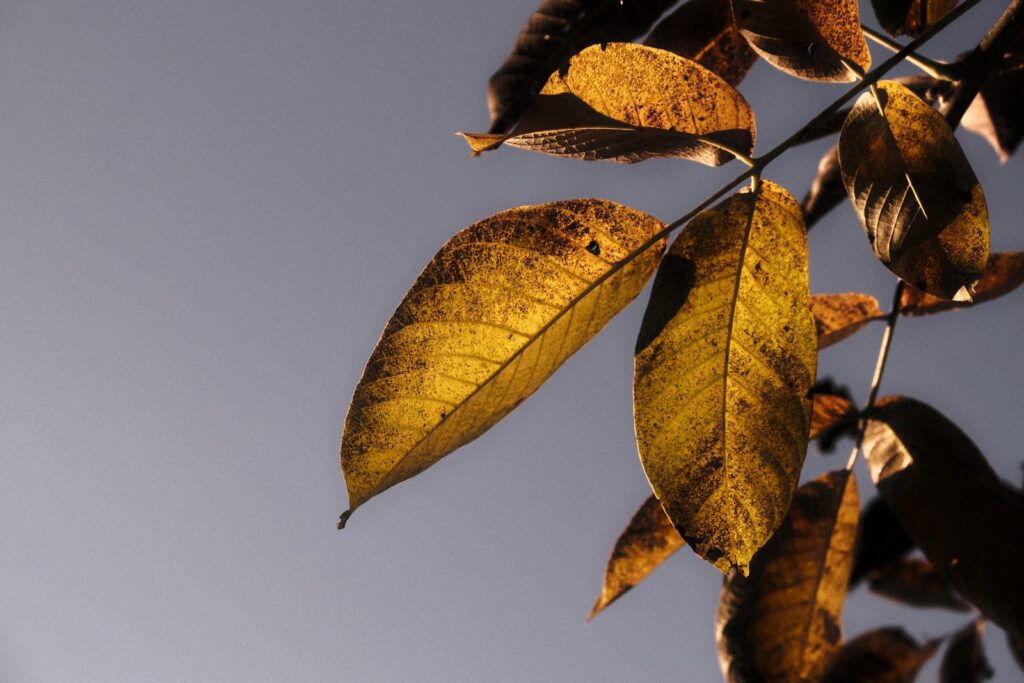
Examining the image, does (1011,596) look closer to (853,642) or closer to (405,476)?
(853,642)

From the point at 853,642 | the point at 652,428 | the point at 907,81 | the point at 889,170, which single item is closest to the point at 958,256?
the point at 889,170

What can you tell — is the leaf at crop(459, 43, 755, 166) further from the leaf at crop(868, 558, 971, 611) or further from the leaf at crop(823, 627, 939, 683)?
the leaf at crop(868, 558, 971, 611)

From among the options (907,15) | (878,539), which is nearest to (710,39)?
(907,15)

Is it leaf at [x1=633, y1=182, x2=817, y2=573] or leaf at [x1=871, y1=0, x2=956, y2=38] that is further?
leaf at [x1=871, y1=0, x2=956, y2=38]

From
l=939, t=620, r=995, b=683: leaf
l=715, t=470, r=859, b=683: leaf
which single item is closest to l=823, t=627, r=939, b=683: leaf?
l=939, t=620, r=995, b=683: leaf

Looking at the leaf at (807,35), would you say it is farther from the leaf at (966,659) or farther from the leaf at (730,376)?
the leaf at (966,659)

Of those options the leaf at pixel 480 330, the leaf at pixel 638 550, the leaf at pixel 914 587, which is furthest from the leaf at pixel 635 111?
the leaf at pixel 914 587
